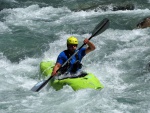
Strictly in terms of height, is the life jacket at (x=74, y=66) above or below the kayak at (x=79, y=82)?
above

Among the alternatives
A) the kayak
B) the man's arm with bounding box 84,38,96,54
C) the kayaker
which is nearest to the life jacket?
the kayaker

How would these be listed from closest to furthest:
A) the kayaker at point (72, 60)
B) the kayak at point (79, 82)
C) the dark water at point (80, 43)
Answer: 1. the dark water at point (80, 43)
2. the kayak at point (79, 82)
3. the kayaker at point (72, 60)

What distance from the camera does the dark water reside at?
7.83 m

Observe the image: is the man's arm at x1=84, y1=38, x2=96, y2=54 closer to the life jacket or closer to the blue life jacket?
the blue life jacket

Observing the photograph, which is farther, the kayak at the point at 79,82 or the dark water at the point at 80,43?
the kayak at the point at 79,82


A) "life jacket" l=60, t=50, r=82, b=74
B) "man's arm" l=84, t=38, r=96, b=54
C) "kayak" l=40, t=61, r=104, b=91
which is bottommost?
"kayak" l=40, t=61, r=104, b=91

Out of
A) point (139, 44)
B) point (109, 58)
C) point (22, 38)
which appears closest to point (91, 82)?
point (109, 58)

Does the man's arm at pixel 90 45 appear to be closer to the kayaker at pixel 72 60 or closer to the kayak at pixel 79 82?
the kayaker at pixel 72 60

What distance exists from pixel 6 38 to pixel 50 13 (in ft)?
11.3

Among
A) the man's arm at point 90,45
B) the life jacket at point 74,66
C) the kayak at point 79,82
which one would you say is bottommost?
the kayak at point 79,82

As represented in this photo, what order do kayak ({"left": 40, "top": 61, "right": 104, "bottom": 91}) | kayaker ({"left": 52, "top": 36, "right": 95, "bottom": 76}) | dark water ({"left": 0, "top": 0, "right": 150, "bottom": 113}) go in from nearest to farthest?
dark water ({"left": 0, "top": 0, "right": 150, "bottom": 113}) → kayak ({"left": 40, "top": 61, "right": 104, "bottom": 91}) → kayaker ({"left": 52, "top": 36, "right": 95, "bottom": 76})

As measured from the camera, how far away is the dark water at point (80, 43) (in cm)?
783

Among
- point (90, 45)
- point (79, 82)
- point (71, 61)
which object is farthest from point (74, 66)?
point (90, 45)

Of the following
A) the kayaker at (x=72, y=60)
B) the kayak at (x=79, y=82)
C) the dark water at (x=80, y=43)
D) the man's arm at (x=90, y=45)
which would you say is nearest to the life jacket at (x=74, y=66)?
the kayaker at (x=72, y=60)
